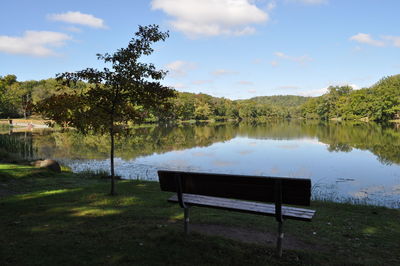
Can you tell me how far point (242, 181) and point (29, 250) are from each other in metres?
3.16

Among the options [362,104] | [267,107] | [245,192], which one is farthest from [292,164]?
[267,107]

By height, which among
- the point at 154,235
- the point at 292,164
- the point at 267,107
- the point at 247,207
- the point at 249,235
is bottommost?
the point at 292,164

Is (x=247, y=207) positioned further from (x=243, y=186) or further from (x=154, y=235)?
(x=154, y=235)

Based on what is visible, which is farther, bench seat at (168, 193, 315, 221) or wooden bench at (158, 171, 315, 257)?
bench seat at (168, 193, 315, 221)

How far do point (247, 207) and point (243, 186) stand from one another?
0.40 metres

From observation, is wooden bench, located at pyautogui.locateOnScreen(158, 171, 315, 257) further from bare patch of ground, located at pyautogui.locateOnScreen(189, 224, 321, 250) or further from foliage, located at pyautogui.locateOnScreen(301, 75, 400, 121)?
foliage, located at pyautogui.locateOnScreen(301, 75, 400, 121)

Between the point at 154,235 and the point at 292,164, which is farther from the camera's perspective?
the point at 292,164

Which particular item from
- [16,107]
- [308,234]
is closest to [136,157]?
[308,234]

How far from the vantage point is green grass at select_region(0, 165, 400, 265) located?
423cm

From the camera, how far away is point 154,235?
16.8 ft

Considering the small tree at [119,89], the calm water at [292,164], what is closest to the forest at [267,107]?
the calm water at [292,164]

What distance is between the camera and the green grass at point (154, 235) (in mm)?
4230

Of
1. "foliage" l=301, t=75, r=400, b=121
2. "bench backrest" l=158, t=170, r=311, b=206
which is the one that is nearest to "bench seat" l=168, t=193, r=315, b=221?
"bench backrest" l=158, t=170, r=311, b=206

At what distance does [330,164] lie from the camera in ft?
70.0
